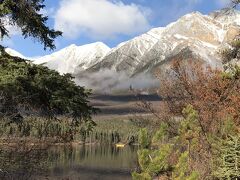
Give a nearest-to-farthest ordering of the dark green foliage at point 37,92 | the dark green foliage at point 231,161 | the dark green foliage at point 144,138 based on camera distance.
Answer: the dark green foliage at point 37,92, the dark green foliage at point 144,138, the dark green foliage at point 231,161

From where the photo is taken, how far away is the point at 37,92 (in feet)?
36.6

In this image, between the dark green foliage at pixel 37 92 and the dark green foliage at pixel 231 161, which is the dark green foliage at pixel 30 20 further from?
the dark green foliage at pixel 231 161

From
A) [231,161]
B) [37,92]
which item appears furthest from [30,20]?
[231,161]

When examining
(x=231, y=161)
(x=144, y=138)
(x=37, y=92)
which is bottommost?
(x=231, y=161)

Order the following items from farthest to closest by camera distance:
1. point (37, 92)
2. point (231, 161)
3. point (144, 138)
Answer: point (231, 161) < point (144, 138) < point (37, 92)

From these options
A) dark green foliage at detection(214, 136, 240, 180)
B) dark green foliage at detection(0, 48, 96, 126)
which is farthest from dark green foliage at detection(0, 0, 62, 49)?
dark green foliage at detection(214, 136, 240, 180)

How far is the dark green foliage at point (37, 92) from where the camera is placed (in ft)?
33.8

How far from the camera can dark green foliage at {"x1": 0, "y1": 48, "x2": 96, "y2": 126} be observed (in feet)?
33.8

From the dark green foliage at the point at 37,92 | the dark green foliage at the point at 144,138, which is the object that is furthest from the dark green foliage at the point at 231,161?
the dark green foliage at the point at 37,92

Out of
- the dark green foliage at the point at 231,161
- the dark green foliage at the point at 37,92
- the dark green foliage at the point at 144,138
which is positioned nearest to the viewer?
the dark green foliage at the point at 37,92

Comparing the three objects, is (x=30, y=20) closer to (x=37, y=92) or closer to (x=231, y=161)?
(x=37, y=92)

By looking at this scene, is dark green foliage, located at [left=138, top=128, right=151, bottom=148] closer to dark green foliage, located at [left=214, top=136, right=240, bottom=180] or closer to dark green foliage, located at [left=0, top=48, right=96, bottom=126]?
dark green foliage, located at [left=0, top=48, right=96, bottom=126]

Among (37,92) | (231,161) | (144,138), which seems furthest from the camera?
(231,161)

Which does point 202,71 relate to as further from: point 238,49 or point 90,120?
point 90,120
